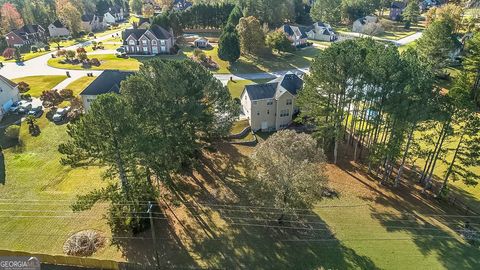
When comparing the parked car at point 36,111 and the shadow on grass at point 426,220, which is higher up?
the parked car at point 36,111

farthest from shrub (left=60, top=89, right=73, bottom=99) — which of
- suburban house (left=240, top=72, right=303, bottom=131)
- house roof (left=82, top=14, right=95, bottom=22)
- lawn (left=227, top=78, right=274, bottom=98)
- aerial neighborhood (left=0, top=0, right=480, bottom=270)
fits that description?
house roof (left=82, top=14, right=95, bottom=22)

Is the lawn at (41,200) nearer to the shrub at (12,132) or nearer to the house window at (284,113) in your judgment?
the shrub at (12,132)

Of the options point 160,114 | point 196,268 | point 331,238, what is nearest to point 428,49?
point 331,238

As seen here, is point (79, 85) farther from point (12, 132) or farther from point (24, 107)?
point (12, 132)

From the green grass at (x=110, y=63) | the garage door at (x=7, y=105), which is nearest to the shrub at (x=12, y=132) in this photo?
the garage door at (x=7, y=105)

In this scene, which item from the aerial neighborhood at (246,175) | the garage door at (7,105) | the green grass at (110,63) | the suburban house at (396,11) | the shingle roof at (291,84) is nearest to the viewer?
the aerial neighborhood at (246,175)

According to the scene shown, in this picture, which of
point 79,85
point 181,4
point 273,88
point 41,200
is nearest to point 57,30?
point 79,85

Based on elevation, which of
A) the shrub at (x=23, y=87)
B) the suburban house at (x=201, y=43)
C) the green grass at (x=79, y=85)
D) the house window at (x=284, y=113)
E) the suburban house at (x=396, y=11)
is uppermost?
the suburban house at (x=396, y=11)
